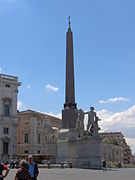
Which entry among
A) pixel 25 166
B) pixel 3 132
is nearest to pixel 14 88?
pixel 3 132

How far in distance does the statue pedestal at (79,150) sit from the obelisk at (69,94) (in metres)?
1.10

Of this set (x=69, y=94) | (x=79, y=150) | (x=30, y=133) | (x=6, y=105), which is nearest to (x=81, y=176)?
(x=79, y=150)

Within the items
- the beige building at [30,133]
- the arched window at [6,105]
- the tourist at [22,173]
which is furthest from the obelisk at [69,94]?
the tourist at [22,173]

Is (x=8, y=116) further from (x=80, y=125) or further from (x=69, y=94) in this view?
(x=80, y=125)

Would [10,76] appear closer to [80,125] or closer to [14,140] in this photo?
[14,140]

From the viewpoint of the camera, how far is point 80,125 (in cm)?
3206

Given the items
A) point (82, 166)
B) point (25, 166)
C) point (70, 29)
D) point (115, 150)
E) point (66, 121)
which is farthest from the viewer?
point (115, 150)

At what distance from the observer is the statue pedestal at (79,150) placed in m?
31.1

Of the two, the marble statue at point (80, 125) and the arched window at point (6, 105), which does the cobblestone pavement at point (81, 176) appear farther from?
the arched window at point (6, 105)

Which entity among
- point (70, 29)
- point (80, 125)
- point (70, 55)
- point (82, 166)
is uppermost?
point (70, 29)

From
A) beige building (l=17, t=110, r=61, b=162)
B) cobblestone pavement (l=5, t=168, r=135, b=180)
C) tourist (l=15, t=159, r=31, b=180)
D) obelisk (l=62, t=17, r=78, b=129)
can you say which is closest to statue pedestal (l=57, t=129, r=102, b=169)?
obelisk (l=62, t=17, r=78, b=129)

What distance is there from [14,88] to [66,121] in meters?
22.5

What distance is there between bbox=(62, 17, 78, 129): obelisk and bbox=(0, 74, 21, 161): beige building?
66.1ft

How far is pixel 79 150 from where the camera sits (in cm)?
3150
